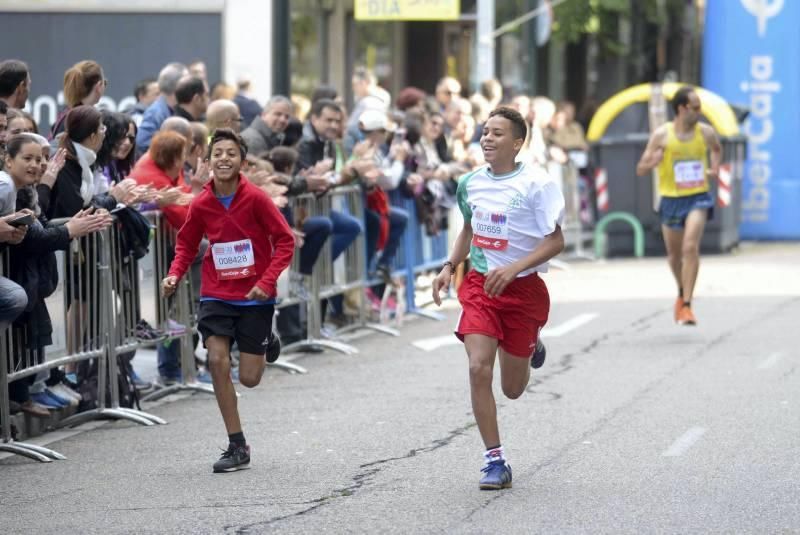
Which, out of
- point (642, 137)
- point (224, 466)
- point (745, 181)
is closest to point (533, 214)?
point (224, 466)

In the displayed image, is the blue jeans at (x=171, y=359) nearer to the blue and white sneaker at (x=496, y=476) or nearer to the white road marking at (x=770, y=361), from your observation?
the white road marking at (x=770, y=361)

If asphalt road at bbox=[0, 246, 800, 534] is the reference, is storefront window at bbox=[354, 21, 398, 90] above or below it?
above

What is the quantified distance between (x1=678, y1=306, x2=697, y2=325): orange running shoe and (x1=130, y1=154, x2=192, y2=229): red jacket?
462cm

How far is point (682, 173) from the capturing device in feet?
47.3

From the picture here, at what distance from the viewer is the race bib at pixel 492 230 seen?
322 inches

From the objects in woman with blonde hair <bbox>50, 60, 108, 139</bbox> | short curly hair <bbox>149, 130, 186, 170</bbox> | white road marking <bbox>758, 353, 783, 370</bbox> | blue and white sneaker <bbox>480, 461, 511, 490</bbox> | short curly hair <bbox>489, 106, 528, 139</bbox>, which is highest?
woman with blonde hair <bbox>50, 60, 108, 139</bbox>

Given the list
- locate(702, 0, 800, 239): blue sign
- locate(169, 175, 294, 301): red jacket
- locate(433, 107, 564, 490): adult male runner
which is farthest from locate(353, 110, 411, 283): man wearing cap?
locate(702, 0, 800, 239): blue sign

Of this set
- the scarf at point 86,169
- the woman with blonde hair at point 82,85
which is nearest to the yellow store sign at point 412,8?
the woman with blonde hair at point 82,85

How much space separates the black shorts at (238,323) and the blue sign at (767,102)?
55.4ft

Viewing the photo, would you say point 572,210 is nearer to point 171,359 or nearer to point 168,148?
point 171,359

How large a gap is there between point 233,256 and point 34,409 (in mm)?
1802

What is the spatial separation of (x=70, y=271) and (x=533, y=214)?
9.95 ft

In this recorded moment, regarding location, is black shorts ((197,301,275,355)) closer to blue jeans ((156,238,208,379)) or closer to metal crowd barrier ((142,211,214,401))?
metal crowd barrier ((142,211,214,401))

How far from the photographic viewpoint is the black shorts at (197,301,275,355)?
870 centimetres
